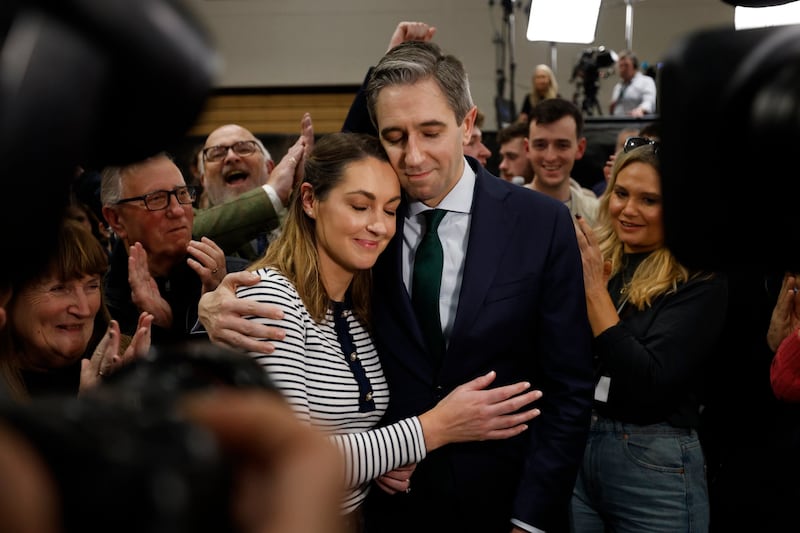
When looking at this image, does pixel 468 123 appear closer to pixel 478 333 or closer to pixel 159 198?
pixel 478 333

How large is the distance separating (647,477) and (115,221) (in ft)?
5.48

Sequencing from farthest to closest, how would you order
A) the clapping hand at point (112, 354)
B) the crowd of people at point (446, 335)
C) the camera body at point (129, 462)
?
Answer: the crowd of people at point (446, 335) < the clapping hand at point (112, 354) < the camera body at point (129, 462)

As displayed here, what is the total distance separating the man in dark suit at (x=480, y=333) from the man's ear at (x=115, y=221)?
953mm

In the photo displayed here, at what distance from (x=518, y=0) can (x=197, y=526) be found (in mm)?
8371

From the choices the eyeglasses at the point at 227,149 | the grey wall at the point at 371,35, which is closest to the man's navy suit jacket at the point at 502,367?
the eyeglasses at the point at 227,149

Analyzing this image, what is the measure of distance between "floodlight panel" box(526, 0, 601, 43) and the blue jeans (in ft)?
8.20

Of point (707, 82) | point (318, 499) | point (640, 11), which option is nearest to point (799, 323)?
point (707, 82)

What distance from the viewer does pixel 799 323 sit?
2094mm

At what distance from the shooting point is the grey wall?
9.24m

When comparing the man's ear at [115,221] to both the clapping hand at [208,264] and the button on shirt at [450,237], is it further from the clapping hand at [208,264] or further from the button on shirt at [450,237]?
the button on shirt at [450,237]

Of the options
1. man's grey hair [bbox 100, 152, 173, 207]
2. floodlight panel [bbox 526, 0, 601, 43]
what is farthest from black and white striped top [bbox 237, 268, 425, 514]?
floodlight panel [bbox 526, 0, 601, 43]

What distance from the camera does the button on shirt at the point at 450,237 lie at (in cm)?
191

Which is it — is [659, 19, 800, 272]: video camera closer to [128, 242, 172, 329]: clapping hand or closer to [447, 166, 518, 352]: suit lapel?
[447, 166, 518, 352]: suit lapel

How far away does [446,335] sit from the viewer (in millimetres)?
1876
